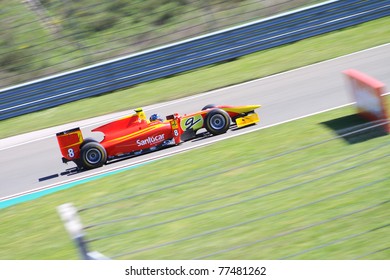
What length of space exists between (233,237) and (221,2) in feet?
42.3

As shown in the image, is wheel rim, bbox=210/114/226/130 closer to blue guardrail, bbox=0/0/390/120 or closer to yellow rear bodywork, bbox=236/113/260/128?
yellow rear bodywork, bbox=236/113/260/128

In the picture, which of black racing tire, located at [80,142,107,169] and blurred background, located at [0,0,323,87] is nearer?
black racing tire, located at [80,142,107,169]

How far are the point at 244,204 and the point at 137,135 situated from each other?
4175 mm

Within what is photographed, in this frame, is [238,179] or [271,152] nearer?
[238,179]

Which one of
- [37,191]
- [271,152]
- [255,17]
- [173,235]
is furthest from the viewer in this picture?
[255,17]

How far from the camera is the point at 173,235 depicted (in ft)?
24.2

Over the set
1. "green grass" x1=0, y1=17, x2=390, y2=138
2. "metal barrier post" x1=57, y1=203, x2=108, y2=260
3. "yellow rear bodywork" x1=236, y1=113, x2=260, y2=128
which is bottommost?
"yellow rear bodywork" x1=236, y1=113, x2=260, y2=128

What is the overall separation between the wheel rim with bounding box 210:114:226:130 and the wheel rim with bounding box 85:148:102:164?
1.99 metres

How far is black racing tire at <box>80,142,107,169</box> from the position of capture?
1147cm

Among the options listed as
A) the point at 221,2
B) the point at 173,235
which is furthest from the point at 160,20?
the point at 173,235

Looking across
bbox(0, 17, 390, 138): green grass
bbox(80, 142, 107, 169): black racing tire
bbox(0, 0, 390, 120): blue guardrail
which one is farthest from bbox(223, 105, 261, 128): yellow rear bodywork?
bbox(0, 0, 390, 120): blue guardrail

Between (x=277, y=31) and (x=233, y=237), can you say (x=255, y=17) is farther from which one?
(x=233, y=237)

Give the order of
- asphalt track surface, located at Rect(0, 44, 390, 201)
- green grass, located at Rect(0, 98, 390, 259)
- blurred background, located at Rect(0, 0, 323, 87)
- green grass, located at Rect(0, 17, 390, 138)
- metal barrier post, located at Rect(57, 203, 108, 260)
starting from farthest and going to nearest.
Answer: blurred background, located at Rect(0, 0, 323, 87), green grass, located at Rect(0, 17, 390, 138), asphalt track surface, located at Rect(0, 44, 390, 201), green grass, located at Rect(0, 98, 390, 259), metal barrier post, located at Rect(57, 203, 108, 260)

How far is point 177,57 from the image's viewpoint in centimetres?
1725
